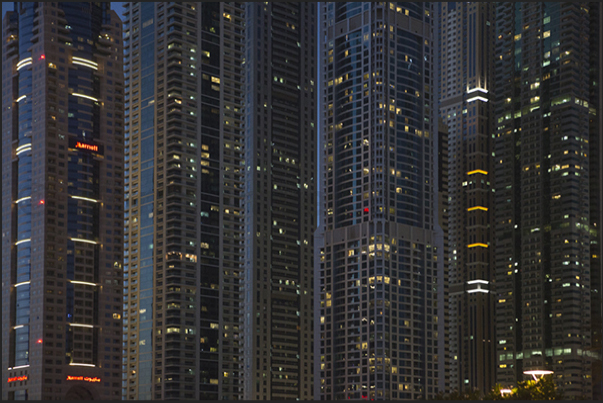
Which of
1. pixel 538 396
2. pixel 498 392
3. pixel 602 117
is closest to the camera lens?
pixel 602 117

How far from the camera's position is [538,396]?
134750mm

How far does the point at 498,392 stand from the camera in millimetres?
152125

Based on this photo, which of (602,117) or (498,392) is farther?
(498,392)

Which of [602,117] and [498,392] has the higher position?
[602,117]

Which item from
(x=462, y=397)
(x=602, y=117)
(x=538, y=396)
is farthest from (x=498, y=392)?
(x=602, y=117)

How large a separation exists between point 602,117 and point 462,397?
85.5m

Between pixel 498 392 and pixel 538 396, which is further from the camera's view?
pixel 498 392

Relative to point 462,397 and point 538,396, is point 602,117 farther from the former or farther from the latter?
point 462,397

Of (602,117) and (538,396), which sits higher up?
(602,117)

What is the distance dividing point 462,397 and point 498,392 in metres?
6.43

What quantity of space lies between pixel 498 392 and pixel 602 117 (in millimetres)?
81727

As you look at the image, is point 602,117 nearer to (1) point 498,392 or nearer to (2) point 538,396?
(2) point 538,396

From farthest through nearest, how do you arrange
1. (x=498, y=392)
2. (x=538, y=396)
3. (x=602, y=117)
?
A: (x=498, y=392) < (x=538, y=396) < (x=602, y=117)

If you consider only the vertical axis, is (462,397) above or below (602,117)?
below
